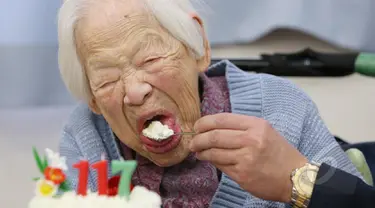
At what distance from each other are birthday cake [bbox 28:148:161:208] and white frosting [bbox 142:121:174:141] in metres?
0.28

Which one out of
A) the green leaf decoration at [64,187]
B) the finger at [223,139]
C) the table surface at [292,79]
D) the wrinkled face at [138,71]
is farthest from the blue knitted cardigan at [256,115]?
the table surface at [292,79]

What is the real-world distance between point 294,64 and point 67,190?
3.61ft

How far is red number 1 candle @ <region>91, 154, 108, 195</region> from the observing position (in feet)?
2.53

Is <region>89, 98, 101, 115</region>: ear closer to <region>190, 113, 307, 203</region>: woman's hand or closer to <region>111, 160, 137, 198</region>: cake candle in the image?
<region>190, 113, 307, 203</region>: woman's hand

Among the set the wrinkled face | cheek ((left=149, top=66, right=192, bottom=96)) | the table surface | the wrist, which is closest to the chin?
the wrinkled face

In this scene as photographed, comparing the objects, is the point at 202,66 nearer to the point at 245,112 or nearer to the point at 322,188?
the point at 245,112

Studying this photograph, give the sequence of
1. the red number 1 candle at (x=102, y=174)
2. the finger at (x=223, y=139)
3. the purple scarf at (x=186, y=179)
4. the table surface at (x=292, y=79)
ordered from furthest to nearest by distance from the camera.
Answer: the table surface at (x=292, y=79)
the purple scarf at (x=186, y=179)
the finger at (x=223, y=139)
the red number 1 candle at (x=102, y=174)

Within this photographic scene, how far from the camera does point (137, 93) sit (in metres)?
1.09

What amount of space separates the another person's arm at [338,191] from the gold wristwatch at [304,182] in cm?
1

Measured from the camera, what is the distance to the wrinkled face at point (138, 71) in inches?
43.4

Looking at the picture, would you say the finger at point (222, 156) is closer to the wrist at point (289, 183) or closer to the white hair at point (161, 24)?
the wrist at point (289, 183)

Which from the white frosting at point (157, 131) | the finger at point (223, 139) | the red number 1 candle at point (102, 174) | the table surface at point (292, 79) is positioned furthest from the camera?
the table surface at point (292, 79)

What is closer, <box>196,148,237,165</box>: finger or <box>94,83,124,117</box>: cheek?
<box>196,148,237,165</box>: finger

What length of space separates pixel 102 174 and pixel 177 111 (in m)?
0.36
